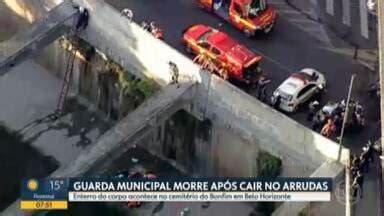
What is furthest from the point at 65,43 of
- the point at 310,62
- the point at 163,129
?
the point at 310,62

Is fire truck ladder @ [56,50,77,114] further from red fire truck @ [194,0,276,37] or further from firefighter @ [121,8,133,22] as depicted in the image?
red fire truck @ [194,0,276,37]

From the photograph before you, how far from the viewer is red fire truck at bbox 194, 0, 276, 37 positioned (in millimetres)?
70125

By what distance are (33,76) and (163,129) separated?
952 cm

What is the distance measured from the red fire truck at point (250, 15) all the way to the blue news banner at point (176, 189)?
15.6m

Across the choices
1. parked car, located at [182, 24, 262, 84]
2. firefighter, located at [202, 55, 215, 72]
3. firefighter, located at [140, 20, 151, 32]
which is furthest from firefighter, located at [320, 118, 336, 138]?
firefighter, located at [140, 20, 151, 32]

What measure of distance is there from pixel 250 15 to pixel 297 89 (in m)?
6.07

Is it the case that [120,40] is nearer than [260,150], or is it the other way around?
[260,150]

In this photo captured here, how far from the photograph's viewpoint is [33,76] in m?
71.1

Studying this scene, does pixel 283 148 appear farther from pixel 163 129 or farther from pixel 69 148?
pixel 69 148

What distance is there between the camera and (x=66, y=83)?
69.5 metres

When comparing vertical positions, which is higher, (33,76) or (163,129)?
(33,76)

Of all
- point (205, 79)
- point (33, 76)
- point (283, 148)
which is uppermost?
point (33, 76)

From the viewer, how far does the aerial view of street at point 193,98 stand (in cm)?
6106

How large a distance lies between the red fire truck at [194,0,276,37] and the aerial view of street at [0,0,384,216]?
0.07m
